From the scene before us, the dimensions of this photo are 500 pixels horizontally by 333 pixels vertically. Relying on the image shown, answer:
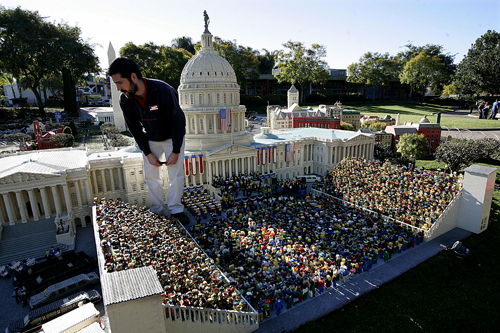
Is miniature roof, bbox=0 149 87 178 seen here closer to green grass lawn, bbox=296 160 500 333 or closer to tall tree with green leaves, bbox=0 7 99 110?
green grass lawn, bbox=296 160 500 333

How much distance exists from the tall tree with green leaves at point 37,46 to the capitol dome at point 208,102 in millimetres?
42175

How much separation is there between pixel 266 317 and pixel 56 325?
434 inches

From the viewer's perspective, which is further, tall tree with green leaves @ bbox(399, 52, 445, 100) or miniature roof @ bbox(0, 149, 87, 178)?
tall tree with green leaves @ bbox(399, 52, 445, 100)

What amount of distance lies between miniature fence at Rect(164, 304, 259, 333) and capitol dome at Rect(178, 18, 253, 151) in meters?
→ 27.3

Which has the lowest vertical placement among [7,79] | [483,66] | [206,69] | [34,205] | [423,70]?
[34,205]

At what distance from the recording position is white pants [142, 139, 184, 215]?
12.0 m

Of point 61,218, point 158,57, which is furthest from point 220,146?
point 158,57

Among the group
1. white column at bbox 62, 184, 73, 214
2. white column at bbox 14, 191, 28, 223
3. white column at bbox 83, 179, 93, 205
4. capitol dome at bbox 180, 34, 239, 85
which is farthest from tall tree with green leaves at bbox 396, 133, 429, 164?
white column at bbox 14, 191, 28, 223

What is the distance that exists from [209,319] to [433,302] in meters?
15.1

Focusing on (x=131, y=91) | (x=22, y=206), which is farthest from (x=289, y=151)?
(x=131, y=91)

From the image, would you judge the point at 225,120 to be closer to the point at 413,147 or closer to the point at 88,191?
the point at 88,191

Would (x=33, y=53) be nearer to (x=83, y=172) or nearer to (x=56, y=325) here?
(x=83, y=172)

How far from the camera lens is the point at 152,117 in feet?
36.4

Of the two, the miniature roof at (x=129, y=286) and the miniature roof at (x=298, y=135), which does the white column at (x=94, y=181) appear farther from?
the miniature roof at (x=129, y=286)
